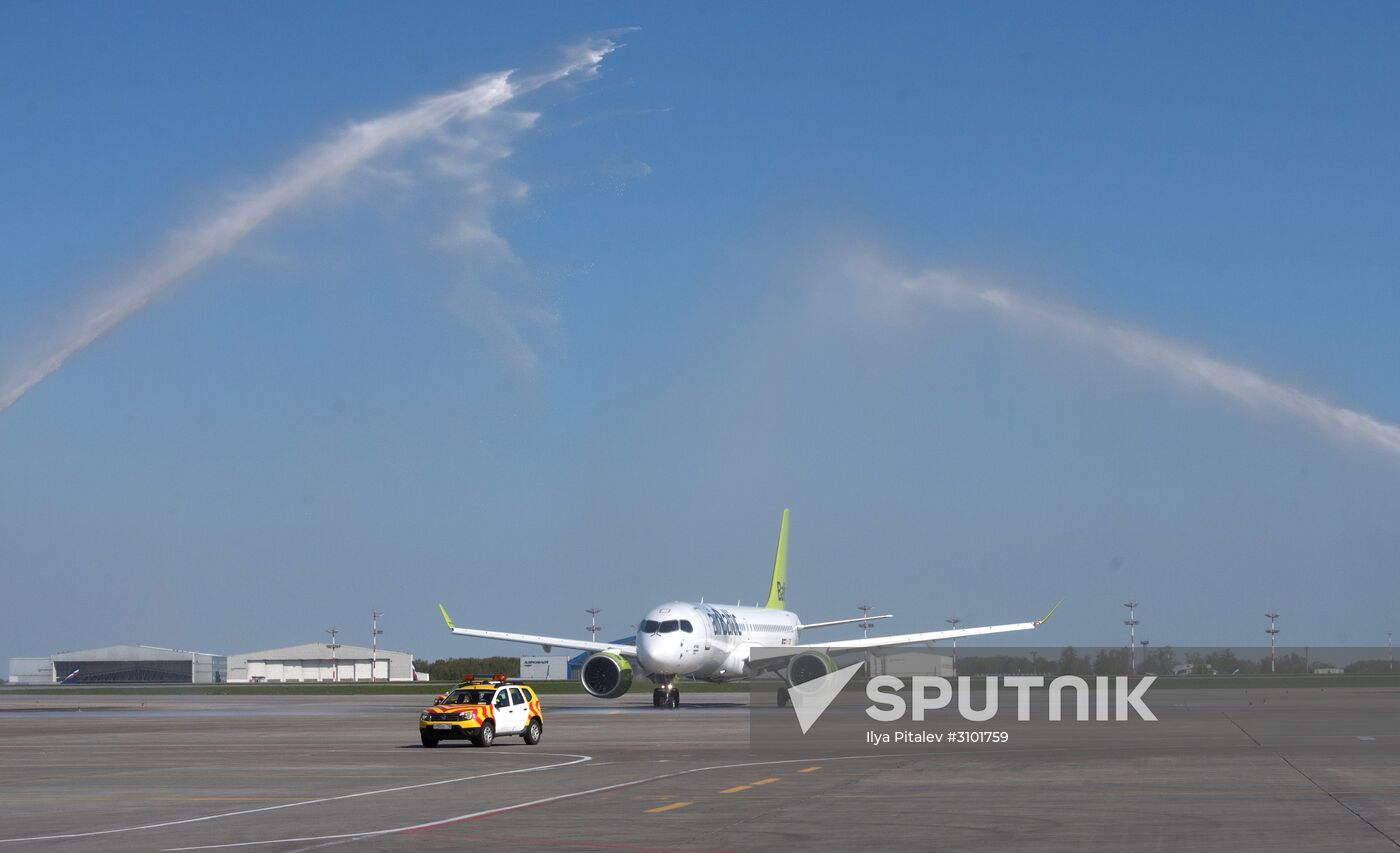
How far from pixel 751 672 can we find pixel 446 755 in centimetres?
3111

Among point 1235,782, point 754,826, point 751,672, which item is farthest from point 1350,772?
point 751,672

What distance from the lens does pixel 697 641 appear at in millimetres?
59531

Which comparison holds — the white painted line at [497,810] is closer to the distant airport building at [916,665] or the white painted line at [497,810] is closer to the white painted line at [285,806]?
the white painted line at [285,806]

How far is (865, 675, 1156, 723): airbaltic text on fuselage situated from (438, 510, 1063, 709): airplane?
277cm

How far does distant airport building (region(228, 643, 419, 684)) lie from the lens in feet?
598

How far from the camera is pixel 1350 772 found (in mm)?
28531

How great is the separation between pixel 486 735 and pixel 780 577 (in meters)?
51.8

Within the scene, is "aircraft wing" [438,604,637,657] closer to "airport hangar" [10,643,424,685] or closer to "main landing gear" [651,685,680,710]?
"main landing gear" [651,685,680,710]

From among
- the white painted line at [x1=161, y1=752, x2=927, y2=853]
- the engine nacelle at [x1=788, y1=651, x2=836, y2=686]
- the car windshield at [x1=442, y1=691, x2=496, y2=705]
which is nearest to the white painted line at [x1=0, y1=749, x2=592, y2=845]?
the white painted line at [x1=161, y1=752, x2=927, y2=853]

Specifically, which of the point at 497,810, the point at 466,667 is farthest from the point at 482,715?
the point at 466,667

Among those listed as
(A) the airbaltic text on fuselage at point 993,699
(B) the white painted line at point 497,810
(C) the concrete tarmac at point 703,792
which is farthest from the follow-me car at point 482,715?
(A) the airbaltic text on fuselage at point 993,699

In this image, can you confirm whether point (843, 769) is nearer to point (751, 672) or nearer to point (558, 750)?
point (558, 750)

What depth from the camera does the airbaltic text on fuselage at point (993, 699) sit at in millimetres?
53062

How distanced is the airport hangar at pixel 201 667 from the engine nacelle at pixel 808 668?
123822 mm
